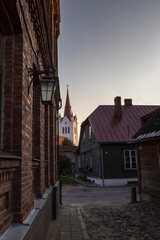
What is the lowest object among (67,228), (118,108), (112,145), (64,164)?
(67,228)

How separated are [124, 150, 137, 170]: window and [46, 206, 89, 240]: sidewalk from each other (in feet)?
40.3

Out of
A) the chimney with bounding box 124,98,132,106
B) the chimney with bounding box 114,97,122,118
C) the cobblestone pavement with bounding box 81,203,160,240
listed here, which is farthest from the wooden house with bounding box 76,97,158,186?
the cobblestone pavement with bounding box 81,203,160,240

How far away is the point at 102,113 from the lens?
2362 cm

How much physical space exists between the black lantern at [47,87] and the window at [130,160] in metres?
16.5

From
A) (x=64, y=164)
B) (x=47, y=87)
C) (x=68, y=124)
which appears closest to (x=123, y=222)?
(x=47, y=87)

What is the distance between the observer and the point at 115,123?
2250cm

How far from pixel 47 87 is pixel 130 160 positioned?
1700 centimetres

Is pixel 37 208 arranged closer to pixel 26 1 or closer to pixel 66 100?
pixel 26 1

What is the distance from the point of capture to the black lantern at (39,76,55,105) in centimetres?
430

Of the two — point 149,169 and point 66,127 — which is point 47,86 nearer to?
point 149,169

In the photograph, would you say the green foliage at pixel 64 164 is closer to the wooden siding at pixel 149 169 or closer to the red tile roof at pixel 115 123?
the red tile roof at pixel 115 123

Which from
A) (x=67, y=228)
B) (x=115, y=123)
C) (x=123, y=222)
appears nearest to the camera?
(x=67, y=228)

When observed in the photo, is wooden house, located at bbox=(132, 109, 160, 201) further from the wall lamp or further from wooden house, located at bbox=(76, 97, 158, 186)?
wooden house, located at bbox=(76, 97, 158, 186)

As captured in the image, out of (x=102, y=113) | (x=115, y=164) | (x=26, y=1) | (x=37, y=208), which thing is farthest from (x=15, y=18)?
(x=102, y=113)
